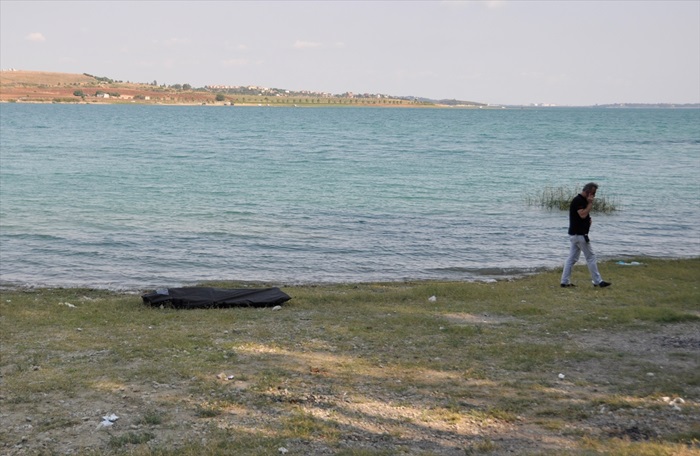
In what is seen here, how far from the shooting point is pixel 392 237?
2481 centimetres

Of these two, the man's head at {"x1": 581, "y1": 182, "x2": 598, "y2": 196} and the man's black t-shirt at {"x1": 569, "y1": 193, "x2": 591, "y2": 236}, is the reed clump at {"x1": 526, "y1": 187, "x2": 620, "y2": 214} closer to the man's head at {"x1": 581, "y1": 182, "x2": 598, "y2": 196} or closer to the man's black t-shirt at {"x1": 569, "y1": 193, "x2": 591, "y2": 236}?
the man's black t-shirt at {"x1": 569, "y1": 193, "x2": 591, "y2": 236}

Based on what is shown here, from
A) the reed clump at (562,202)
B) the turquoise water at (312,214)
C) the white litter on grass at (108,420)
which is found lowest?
the turquoise water at (312,214)

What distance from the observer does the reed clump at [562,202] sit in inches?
1228

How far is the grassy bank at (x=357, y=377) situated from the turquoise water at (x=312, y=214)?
5534 mm

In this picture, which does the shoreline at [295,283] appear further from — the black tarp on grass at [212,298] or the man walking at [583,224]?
the man walking at [583,224]

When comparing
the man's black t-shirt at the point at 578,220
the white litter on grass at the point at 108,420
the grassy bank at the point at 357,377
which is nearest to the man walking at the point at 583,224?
the man's black t-shirt at the point at 578,220

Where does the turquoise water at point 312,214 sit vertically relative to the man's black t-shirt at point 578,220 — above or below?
below

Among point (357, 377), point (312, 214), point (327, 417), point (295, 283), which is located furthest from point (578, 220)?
point (312, 214)

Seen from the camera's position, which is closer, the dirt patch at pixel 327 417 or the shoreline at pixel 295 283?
the dirt patch at pixel 327 417

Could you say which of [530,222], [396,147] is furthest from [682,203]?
[396,147]

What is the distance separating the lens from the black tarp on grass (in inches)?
549

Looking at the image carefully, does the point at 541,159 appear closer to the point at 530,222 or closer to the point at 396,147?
the point at 396,147

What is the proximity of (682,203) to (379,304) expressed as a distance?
24.7m

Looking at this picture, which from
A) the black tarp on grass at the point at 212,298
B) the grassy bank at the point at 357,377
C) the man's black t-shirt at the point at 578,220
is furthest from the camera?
the man's black t-shirt at the point at 578,220
